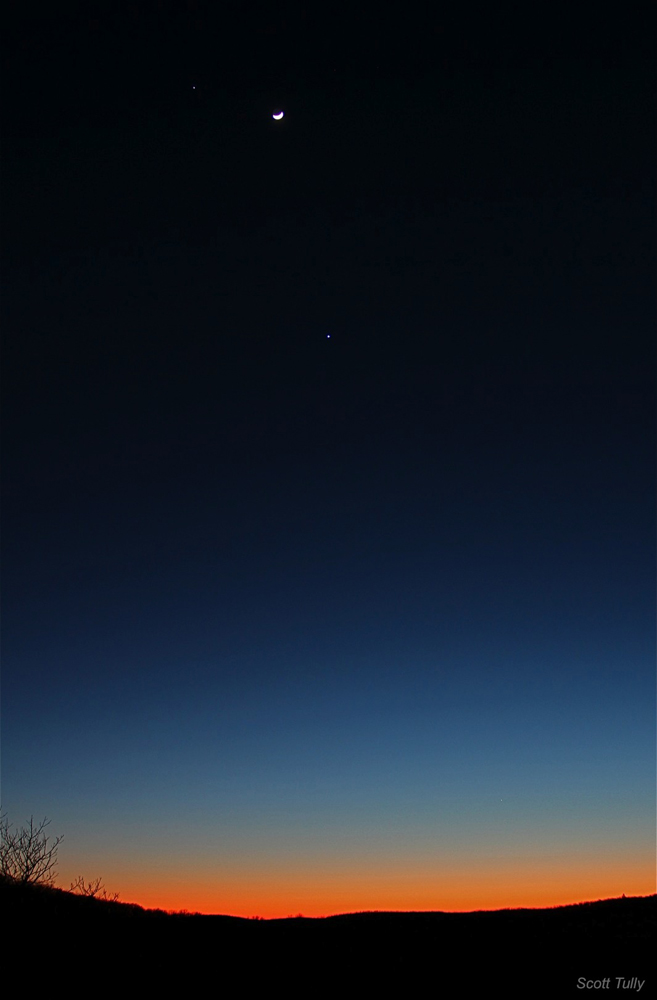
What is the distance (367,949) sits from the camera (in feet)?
63.7

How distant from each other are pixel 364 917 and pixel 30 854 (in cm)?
1433

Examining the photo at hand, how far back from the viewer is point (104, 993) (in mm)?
16172

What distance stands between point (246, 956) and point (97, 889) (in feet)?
44.7

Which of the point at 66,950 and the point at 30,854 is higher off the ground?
the point at 30,854

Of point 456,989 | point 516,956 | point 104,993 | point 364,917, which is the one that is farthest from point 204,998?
point 364,917

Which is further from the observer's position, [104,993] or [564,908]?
[564,908]

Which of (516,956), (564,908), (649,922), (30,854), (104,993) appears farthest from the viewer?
(30,854)

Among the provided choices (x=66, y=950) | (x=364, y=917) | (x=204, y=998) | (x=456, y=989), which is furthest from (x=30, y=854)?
(x=456, y=989)

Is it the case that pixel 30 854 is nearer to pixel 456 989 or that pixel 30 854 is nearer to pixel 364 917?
pixel 364 917

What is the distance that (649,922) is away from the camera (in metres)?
20.7

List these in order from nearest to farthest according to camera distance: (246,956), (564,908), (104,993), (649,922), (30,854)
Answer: (104,993), (246,956), (649,922), (564,908), (30,854)

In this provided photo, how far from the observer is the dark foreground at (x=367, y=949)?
16.1 meters

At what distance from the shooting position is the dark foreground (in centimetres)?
1606

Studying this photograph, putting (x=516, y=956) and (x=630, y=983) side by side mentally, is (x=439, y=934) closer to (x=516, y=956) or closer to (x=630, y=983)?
(x=516, y=956)
